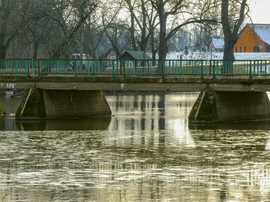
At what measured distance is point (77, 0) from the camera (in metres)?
40.2

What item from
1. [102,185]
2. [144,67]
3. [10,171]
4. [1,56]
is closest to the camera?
[102,185]

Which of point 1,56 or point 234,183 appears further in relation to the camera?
point 1,56

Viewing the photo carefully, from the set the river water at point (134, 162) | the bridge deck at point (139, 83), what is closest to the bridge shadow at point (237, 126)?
the river water at point (134, 162)

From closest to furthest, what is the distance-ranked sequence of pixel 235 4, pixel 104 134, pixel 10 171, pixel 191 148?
1. pixel 10 171
2. pixel 191 148
3. pixel 104 134
4. pixel 235 4

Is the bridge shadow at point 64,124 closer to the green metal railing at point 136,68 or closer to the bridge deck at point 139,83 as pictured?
the bridge deck at point 139,83

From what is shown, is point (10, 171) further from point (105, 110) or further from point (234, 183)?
point (105, 110)

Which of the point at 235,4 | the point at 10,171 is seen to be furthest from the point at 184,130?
the point at 235,4

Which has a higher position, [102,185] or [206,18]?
[206,18]

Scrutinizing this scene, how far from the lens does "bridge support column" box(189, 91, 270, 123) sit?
28.9 m

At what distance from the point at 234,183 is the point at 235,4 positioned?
2734 centimetres

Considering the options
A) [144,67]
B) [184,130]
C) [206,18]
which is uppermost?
[206,18]

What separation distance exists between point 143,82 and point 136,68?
0.90 meters

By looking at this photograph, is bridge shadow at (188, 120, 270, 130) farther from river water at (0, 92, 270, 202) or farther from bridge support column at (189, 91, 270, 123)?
bridge support column at (189, 91, 270, 123)

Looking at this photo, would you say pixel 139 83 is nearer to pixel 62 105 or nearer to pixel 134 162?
pixel 62 105
